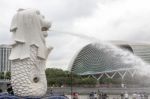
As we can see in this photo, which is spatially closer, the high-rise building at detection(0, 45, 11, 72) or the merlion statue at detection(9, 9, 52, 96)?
the merlion statue at detection(9, 9, 52, 96)

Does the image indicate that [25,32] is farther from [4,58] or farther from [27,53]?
[4,58]

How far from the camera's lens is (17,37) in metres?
20.2

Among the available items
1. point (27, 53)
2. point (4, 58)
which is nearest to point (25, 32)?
point (27, 53)

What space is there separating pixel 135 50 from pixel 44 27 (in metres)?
66.7

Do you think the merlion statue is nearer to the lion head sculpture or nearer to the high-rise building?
the lion head sculpture

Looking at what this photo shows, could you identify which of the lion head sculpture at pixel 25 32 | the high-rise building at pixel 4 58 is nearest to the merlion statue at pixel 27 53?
the lion head sculpture at pixel 25 32

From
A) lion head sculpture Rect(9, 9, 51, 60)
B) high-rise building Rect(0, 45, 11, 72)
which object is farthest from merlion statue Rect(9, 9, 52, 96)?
high-rise building Rect(0, 45, 11, 72)

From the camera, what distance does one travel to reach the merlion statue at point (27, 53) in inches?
791

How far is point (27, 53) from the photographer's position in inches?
794

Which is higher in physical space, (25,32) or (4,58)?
(4,58)

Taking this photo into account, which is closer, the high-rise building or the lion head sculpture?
the lion head sculpture

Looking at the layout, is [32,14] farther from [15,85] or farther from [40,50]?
[15,85]

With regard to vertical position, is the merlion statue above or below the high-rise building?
below

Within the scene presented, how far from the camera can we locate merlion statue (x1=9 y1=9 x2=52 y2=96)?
20094 millimetres
